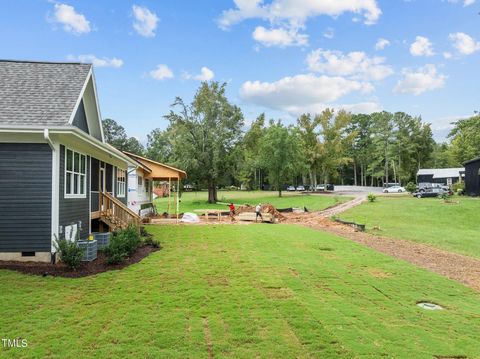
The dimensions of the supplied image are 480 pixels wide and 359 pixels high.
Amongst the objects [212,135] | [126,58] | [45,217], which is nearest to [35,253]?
[45,217]

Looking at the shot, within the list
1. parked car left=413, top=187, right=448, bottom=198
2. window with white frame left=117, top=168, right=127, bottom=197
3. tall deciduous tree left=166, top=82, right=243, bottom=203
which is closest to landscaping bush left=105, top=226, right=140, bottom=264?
window with white frame left=117, top=168, right=127, bottom=197

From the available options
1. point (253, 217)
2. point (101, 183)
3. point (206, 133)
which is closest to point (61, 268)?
point (101, 183)

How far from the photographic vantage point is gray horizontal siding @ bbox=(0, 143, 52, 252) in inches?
372

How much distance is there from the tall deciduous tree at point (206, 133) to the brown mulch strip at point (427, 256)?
20200mm

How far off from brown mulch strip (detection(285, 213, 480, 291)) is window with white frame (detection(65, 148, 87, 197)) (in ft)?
34.8

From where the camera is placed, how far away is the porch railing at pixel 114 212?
14.5m

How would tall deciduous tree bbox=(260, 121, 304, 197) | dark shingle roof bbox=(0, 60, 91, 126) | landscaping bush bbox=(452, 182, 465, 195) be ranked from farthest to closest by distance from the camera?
tall deciduous tree bbox=(260, 121, 304, 197)
landscaping bush bbox=(452, 182, 465, 195)
dark shingle roof bbox=(0, 60, 91, 126)

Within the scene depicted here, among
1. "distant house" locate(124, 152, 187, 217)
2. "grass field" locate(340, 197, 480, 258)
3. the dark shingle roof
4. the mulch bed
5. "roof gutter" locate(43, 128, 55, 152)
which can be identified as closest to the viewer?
the mulch bed

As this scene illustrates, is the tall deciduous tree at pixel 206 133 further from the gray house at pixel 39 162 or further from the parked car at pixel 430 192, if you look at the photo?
the gray house at pixel 39 162

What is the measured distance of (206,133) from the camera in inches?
1501

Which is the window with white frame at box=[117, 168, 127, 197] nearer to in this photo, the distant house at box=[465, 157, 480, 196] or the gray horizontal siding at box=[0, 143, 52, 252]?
the gray horizontal siding at box=[0, 143, 52, 252]

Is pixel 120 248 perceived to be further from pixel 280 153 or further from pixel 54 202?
pixel 280 153

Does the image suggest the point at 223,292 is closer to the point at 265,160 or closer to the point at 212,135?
the point at 212,135

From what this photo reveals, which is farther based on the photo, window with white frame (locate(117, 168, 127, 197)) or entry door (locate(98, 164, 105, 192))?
window with white frame (locate(117, 168, 127, 197))
